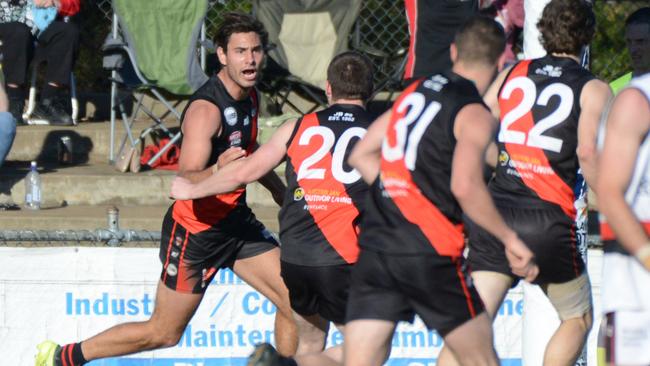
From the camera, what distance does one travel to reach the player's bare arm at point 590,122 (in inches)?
243

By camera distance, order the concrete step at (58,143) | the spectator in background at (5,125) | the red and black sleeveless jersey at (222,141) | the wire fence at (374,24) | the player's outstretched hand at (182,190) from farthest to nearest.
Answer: the wire fence at (374,24)
the concrete step at (58,143)
the spectator in background at (5,125)
the red and black sleeveless jersey at (222,141)
the player's outstretched hand at (182,190)

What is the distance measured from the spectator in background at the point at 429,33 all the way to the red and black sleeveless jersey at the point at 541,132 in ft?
17.1

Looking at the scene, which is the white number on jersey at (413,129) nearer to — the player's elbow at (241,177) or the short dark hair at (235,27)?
the player's elbow at (241,177)

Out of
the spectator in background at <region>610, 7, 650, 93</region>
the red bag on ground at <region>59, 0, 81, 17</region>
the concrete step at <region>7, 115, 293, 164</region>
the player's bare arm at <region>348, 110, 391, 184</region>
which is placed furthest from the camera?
the red bag on ground at <region>59, 0, 81, 17</region>

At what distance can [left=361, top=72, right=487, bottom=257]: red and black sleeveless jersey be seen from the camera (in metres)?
5.45

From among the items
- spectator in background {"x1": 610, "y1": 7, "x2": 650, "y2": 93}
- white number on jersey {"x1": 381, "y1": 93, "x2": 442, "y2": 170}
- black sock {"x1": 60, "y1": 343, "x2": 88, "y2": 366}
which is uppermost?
spectator in background {"x1": 610, "y1": 7, "x2": 650, "y2": 93}

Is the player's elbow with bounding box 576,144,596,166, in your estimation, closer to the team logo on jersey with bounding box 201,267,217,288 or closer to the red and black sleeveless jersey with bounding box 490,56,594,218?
the red and black sleeveless jersey with bounding box 490,56,594,218

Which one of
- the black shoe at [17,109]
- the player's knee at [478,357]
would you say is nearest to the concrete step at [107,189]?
the black shoe at [17,109]

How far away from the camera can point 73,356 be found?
7.38 meters

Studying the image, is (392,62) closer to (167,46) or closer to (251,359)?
(167,46)

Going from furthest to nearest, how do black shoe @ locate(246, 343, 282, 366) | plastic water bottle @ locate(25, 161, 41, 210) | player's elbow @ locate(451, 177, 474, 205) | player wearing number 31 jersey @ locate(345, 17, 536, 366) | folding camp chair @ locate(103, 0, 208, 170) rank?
1. folding camp chair @ locate(103, 0, 208, 170)
2. plastic water bottle @ locate(25, 161, 41, 210)
3. black shoe @ locate(246, 343, 282, 366)
4. player wearing number 31 jersey @ locate(345, 17, 536, 366)
5. player's elbow @ locate(451, 177, 474, 205)

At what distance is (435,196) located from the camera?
550 cm

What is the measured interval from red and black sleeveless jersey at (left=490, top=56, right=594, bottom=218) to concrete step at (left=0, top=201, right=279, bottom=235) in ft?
13.2

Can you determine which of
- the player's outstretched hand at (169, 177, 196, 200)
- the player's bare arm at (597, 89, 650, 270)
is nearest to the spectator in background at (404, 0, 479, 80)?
the player's outstretched hand at (169, 177, 196, 200)
